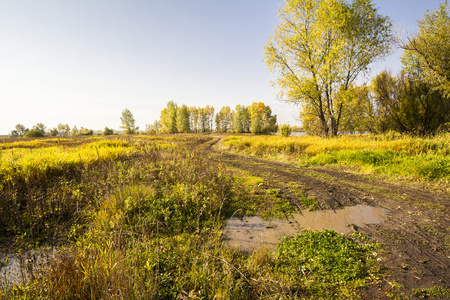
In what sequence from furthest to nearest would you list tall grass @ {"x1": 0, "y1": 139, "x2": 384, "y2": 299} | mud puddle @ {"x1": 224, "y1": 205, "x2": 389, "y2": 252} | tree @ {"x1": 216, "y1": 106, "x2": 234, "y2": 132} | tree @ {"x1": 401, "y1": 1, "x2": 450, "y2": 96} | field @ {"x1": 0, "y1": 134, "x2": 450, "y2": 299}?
1. tree @ {"x1": 216, "y1": 106, "x2": 234, "y2": 132}
2. tree @ {"x1": 401, "y1": 1, "x2": 450, "y2": 96}
3. mud puddle @ {"x1": 224, "y1": 205, "x2": 389, "y2": 252}
4. field @ {"x1": 0, "y1": 134, "x2": 450, "y2": 299}
5. tall grass @ {"x1": 0, "y1": 139, "x2": 384, "y2": 299}

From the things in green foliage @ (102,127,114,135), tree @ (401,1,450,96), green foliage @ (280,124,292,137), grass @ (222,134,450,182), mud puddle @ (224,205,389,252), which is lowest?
mud puddle @ (224,205,389,252)

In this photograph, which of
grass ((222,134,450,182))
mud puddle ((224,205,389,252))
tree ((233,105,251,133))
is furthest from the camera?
tree ((233,105,251,133))

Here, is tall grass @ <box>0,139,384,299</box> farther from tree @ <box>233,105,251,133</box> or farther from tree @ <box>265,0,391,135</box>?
tree @ <box>233,105,251,133</box>

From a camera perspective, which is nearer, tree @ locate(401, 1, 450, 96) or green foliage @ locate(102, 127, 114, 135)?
tree @ locate(401, 1, 450, 96)

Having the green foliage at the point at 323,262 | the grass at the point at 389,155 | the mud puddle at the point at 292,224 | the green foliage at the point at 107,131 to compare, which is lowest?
the mud puddle at the point at 292,224

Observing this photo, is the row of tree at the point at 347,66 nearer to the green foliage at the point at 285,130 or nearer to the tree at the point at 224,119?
the green foliage at the point at 285,130

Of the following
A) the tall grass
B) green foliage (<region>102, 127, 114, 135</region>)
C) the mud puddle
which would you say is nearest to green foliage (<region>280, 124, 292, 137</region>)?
the mud puddle

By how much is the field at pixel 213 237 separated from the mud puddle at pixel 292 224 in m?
0.14

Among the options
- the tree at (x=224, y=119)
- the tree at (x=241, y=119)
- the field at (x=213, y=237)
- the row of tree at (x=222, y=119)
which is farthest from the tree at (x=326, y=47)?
the tree at (x=224, y=119)

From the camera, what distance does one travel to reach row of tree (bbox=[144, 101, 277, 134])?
65312mm

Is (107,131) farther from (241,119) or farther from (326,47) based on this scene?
(326,47)

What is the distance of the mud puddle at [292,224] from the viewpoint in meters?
3.57

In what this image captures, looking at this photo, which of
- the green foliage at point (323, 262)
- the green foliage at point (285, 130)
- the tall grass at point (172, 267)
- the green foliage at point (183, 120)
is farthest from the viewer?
the green foliage at point (183, 120)

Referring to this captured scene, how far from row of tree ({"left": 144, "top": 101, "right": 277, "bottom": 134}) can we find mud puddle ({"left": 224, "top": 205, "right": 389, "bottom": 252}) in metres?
56.1
